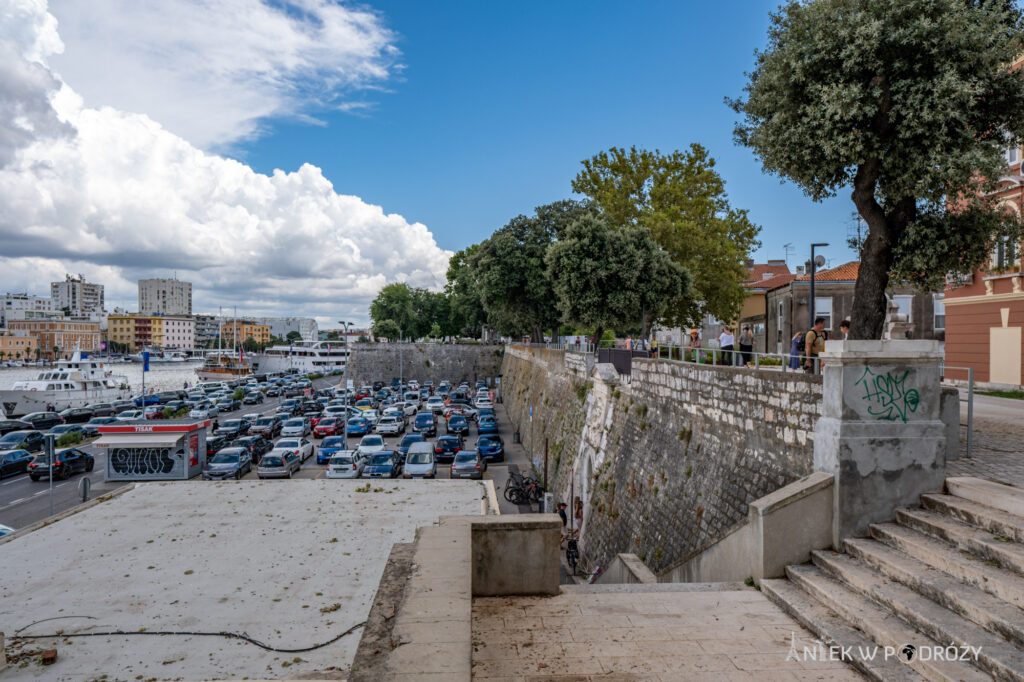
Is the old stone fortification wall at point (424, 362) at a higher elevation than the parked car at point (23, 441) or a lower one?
higher

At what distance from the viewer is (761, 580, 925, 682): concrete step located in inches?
161

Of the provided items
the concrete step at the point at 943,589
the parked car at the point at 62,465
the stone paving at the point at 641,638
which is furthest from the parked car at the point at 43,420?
the concrete step at the point at 943,589

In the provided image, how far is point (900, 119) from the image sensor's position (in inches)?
402

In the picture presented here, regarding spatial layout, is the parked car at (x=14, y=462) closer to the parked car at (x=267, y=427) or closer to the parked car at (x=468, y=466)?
the parked car at (x=267, y=427)

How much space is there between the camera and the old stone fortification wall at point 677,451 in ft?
27.3

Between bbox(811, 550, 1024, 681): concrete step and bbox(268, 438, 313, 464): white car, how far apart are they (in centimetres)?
2542

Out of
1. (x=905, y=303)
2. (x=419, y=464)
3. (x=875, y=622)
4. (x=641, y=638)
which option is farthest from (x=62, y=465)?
(x=905, y=303)

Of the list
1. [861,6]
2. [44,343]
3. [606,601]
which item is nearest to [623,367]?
[861,6]

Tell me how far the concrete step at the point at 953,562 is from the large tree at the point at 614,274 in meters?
20.0

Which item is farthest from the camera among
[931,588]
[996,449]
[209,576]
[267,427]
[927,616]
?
[267,427]

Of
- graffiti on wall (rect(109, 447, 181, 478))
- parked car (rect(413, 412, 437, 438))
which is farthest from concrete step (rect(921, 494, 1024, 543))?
parked car (rect(413, 412, 437, 438))

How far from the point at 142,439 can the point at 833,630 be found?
90.1 ft

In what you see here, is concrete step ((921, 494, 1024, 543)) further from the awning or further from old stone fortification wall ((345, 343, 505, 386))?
old stone fortification wall ((345, 343, 505, 386))

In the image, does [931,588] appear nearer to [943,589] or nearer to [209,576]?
[943,589]
